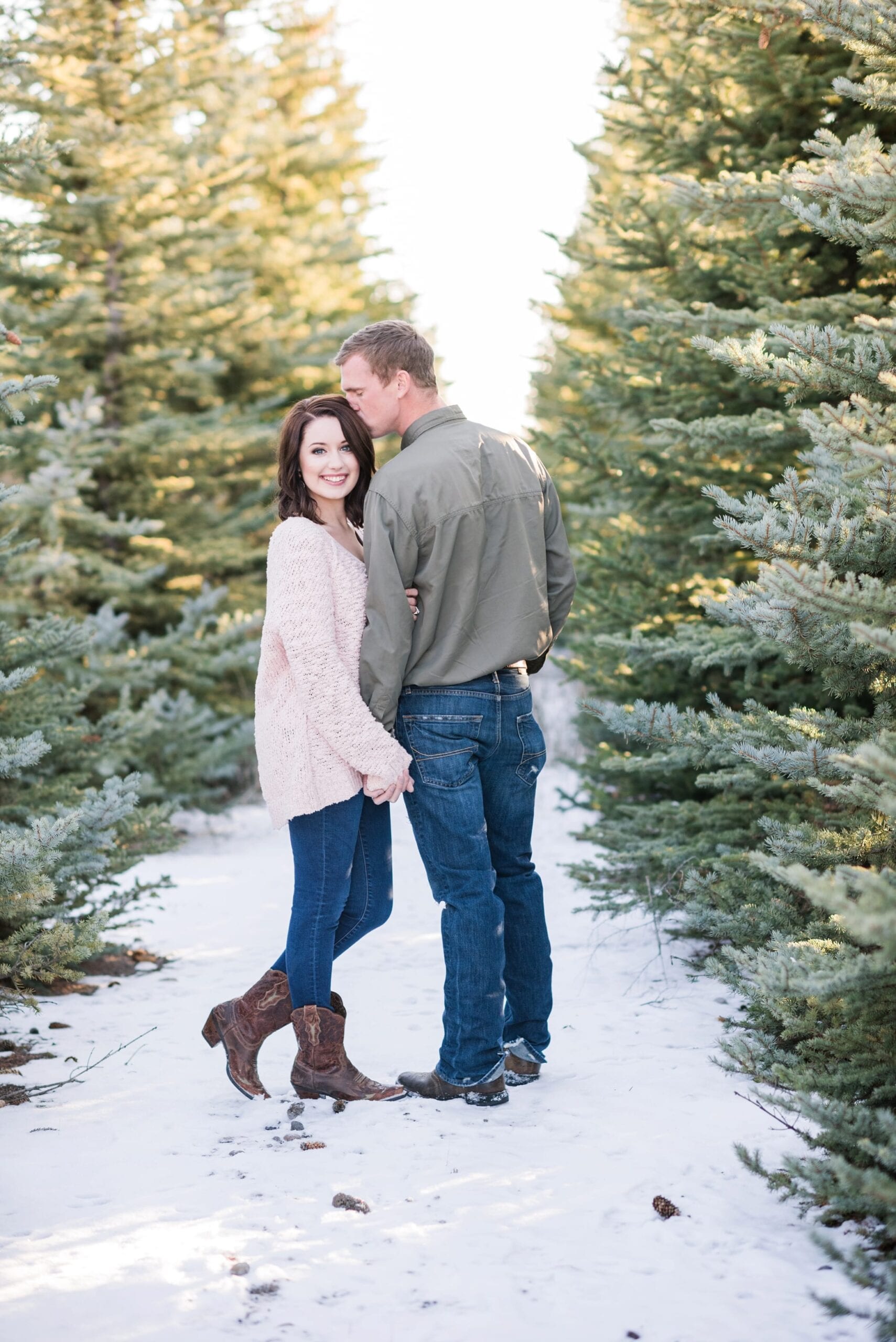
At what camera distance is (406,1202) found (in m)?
2.91

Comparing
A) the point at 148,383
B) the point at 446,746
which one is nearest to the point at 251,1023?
the point at 446,746

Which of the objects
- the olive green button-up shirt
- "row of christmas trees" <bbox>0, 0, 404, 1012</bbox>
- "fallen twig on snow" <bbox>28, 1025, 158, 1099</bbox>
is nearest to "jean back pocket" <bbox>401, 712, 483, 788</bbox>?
the olive green button-up shirt

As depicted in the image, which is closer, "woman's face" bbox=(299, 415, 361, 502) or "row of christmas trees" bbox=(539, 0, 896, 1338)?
"row of christmas trees" bbox=(539, 0, 896, 1338)

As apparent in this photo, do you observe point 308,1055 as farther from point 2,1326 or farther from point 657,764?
point 657,764

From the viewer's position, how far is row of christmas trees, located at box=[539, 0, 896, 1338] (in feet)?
8.80

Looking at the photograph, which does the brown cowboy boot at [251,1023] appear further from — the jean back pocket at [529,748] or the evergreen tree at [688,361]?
the evergreen tree at [688,361]

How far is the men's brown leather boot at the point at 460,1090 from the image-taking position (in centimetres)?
361

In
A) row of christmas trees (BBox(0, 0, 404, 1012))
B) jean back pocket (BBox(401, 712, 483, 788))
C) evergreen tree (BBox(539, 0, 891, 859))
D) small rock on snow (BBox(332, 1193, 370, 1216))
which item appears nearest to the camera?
small rock on snow (BBox(332, 1193, 370, 1216))

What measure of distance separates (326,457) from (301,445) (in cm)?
10

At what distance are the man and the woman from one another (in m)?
0.11

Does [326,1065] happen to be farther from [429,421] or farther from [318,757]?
[429,421]

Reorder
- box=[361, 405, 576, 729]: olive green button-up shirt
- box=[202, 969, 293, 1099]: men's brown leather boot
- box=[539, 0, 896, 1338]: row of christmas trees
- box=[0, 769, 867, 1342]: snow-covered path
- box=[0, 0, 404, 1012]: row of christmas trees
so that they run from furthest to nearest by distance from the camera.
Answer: box=[0, 0, 404, 1012]: row of christmas trees < box=[202, 969, 293, 1099]: men's brown leather boot < box=[361, 405, 576, 729]: olive green button-up shirt < box=[539, 0, 896, 1338]: row of christmas trees < box=[0, 769, 867, 1342]: snow-covered path

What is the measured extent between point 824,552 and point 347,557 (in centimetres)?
150

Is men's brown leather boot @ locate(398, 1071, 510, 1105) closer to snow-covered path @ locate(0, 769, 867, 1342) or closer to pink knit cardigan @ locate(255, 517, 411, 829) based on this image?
snow-covered path @ locate(0, 769, 867, 1342)
